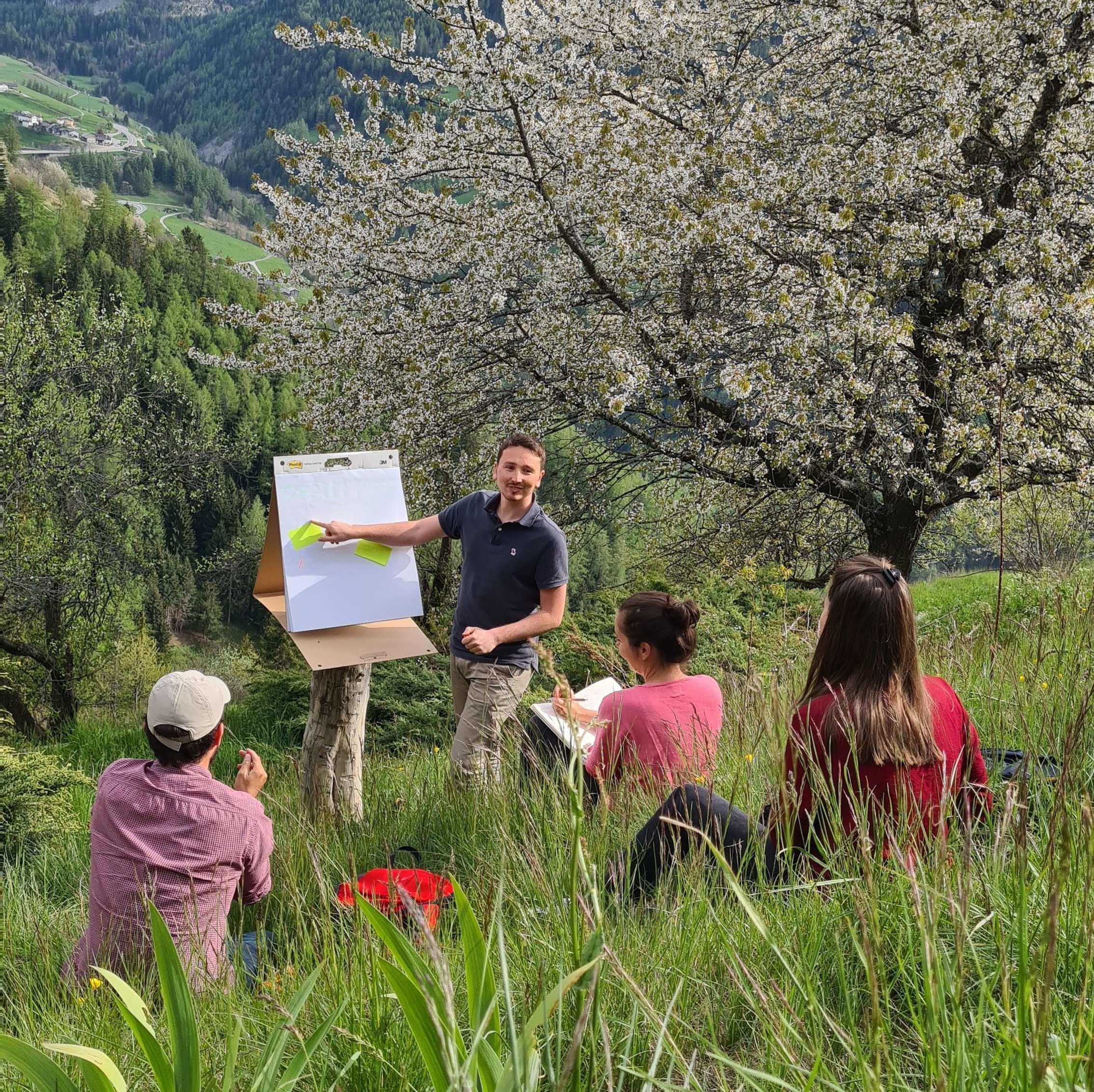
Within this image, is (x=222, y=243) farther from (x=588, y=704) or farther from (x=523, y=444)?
(x=588, y=704)

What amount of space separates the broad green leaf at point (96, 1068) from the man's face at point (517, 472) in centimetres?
322

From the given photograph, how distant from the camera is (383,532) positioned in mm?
4117

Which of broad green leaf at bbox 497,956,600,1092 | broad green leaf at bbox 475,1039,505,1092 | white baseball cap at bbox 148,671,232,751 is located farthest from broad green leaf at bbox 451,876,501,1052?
white baseball cap at bbox 148,671,232,751

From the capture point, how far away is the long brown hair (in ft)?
7.61

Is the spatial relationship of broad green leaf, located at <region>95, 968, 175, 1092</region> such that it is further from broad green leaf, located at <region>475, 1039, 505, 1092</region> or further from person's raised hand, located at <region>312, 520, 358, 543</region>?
person's raised hand, located at <region>312, 520, 358, 543</region>

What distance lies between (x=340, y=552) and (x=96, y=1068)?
306 cm

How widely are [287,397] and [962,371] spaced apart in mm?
65133

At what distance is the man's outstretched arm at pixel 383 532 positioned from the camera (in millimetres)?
4043

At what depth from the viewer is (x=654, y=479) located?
8.73 metres

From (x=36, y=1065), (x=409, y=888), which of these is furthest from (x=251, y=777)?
(x=36, y=1065)

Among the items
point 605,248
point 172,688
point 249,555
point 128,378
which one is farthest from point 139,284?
point 172,688

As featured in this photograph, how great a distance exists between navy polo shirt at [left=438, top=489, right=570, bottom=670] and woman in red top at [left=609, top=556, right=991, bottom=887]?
5.98 feet

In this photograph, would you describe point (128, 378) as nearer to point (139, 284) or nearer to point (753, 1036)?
point (753, 1036)

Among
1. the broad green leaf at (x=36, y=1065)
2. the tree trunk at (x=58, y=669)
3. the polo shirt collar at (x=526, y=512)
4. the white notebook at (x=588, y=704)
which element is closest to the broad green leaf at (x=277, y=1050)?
the broad green leaf at (x=36, y=1065)
